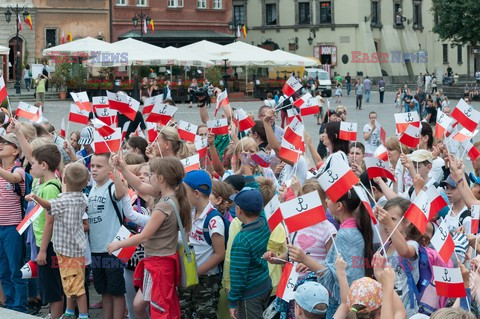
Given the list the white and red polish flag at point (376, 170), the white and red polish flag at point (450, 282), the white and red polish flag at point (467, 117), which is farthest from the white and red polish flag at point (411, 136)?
the white and red polish flag at point (450, 282)

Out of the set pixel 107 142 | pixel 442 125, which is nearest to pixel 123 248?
pixel 107 142

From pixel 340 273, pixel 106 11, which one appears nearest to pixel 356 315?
pixel 340 273

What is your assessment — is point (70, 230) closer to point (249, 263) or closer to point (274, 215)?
point (249, 263)

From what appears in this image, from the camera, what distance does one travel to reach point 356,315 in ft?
19.0

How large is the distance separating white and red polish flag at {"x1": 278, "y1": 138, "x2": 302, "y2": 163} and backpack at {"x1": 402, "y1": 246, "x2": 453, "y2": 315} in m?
2.86

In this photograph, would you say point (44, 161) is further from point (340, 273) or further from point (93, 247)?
point (340, 273)

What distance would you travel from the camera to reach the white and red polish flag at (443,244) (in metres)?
6.16

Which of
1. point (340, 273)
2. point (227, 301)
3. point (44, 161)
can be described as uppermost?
point (44, 161)

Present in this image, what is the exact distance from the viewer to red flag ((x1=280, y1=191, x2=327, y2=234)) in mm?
6746

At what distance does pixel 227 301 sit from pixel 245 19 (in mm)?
68589

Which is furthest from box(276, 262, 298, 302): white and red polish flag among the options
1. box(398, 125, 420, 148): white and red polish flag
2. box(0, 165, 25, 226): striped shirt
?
box(398, 125, 420, 148): white and red polish flag

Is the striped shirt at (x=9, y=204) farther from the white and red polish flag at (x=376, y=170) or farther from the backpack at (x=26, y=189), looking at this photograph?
the white and red polish flag at (x=376, y=170)

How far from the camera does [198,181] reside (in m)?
7.89

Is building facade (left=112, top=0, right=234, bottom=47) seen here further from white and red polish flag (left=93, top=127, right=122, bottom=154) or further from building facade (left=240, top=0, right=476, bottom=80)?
white and red polish flag (left=93, top=127, right=122, bottom=154)
